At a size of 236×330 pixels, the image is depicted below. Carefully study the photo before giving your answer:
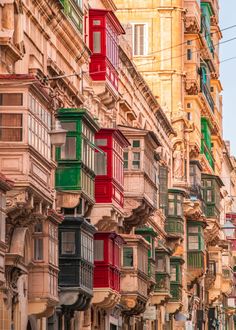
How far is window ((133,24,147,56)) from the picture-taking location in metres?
102

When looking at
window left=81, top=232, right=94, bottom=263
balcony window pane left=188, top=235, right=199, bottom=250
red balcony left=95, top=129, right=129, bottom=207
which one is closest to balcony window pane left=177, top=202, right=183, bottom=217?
balcony window pane left=188, top=235, right=199, bottom=250

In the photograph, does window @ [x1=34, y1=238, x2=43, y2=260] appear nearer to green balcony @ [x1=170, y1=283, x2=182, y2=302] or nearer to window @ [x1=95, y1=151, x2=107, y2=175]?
window @ [x1=95, y1=151, x2=107, y2=175]

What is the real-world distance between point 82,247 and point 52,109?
27.3ft

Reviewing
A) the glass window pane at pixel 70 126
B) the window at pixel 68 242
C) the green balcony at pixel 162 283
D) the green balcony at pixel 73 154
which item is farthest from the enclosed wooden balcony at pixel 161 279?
the glass window pane at pixel 70 126

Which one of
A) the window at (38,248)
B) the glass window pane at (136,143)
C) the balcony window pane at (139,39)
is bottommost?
the window at (38,248)

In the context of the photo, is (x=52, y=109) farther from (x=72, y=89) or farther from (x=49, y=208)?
(x=72, y=89)

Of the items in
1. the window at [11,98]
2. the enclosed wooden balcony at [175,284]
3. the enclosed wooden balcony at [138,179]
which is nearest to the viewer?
the window at [11,98]

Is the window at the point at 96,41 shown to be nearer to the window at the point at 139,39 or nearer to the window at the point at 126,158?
the window at the point at 126,158

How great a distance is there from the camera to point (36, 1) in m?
56.2

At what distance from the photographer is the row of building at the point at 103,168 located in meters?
49.1

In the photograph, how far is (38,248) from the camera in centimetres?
5266

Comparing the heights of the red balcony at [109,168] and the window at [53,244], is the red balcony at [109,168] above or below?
above

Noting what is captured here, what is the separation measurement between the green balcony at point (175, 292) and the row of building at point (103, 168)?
10 centimetres

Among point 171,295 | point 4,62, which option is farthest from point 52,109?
point 171,295
